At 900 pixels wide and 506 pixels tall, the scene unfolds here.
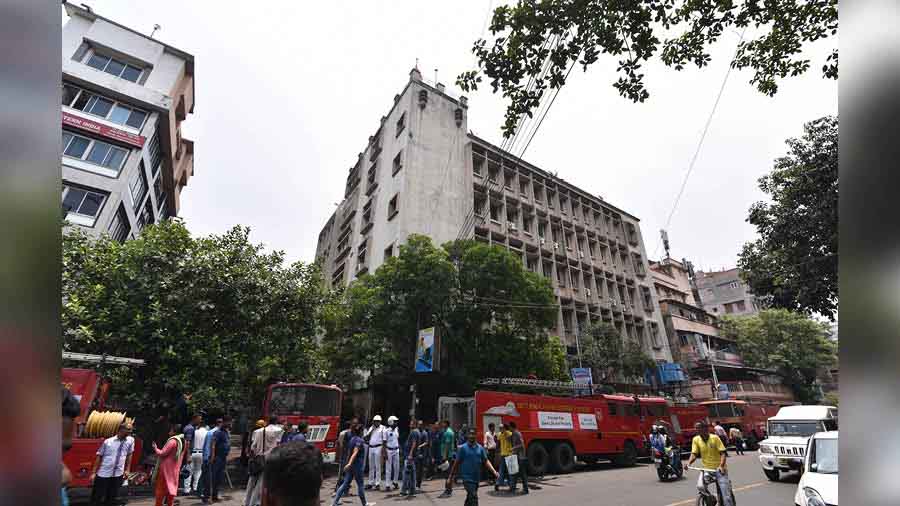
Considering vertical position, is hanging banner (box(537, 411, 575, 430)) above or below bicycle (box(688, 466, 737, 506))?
above

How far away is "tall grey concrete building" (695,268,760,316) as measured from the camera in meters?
61.9

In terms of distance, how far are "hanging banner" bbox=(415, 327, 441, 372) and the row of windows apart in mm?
18997

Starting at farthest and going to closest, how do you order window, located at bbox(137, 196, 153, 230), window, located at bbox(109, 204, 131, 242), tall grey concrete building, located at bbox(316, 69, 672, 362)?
1. tall grey concrete building, located at bbox(316, 69, 672, 362)
2. window, located at bbox(137, 196, 153, 230)
3. window, located at bbox(109, 204, 131, 242)

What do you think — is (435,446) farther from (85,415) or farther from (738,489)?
(85,415)

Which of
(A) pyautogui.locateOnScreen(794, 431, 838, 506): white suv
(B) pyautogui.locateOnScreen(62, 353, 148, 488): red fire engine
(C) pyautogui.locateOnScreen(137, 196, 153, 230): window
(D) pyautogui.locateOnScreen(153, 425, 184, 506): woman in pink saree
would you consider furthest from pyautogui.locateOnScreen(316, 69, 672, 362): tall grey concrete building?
(A) pyautogui.locateOnScreen(794, 431, 838, 506): white suv

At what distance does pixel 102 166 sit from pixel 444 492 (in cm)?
2210

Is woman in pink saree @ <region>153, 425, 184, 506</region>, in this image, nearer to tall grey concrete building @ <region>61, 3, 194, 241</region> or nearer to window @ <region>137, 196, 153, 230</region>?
tall grey concrete building @ <region>61, 3, 194, 241</region>

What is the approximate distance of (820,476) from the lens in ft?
22.5

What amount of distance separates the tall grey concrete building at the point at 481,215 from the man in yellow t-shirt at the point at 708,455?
2092 cm

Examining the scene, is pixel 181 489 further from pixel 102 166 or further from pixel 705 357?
pixel 705 357

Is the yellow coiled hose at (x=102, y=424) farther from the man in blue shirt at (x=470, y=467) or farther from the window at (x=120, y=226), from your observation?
the window at (x=120, y=226)

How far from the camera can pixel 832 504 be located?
5.87 metres

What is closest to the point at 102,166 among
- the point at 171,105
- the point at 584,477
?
the point at 171,105

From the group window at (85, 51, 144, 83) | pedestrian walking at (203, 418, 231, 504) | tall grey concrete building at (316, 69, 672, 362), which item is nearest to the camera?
pedestrian walking at (203, 418, 231, 504)
